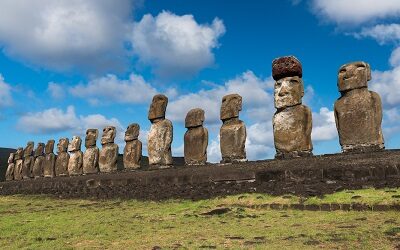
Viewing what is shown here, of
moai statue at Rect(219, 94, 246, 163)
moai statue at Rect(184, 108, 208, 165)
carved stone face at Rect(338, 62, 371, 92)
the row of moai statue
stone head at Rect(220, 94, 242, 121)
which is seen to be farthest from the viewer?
moai statue at Rect(184, 108, 208, 165)

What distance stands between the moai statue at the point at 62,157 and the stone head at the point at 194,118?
32.4 ft

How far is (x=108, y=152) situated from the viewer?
59.2 feet

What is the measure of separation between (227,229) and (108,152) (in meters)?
12.8

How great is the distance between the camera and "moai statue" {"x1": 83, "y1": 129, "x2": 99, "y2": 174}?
1914 centimetres

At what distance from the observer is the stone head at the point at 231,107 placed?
1294 centimetres

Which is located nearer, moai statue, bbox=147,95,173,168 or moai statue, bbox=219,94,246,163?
moai statue, bbox=219,94,246,163

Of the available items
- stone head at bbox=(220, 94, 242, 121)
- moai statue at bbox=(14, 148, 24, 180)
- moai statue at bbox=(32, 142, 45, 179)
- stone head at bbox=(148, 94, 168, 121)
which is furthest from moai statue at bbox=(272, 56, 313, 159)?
moai statue at bbox=(14, 148, 24, 180)

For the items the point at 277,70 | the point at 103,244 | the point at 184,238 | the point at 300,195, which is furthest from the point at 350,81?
the point at 103,244

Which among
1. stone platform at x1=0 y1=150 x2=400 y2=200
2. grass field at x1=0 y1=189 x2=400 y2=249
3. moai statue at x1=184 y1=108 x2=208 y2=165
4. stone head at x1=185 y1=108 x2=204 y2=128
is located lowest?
grass field at x1=0 y1=189 x2=400 y2=249

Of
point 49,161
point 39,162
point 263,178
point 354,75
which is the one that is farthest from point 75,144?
point 354,75

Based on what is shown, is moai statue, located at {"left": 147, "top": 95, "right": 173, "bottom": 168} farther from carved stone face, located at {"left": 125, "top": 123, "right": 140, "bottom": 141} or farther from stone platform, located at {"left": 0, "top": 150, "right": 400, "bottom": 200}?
carved stone face, located at {"left": 125, "top": 123, "right": 140, "bottom": 141}

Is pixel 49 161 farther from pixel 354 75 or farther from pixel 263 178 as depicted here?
pixel 354 75

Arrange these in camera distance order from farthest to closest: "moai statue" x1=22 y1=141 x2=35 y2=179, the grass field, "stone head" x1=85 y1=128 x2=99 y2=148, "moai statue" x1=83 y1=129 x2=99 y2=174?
"moai statue" x1=22 y1=141 x2=35 y2=179 → "stone head" x1=85 y1=128 x2=99 y2=148 → "moai statue" x1=83 y1=129 x2=99 y2=174 → the grass field

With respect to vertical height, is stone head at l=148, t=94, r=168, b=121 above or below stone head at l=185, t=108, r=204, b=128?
above
